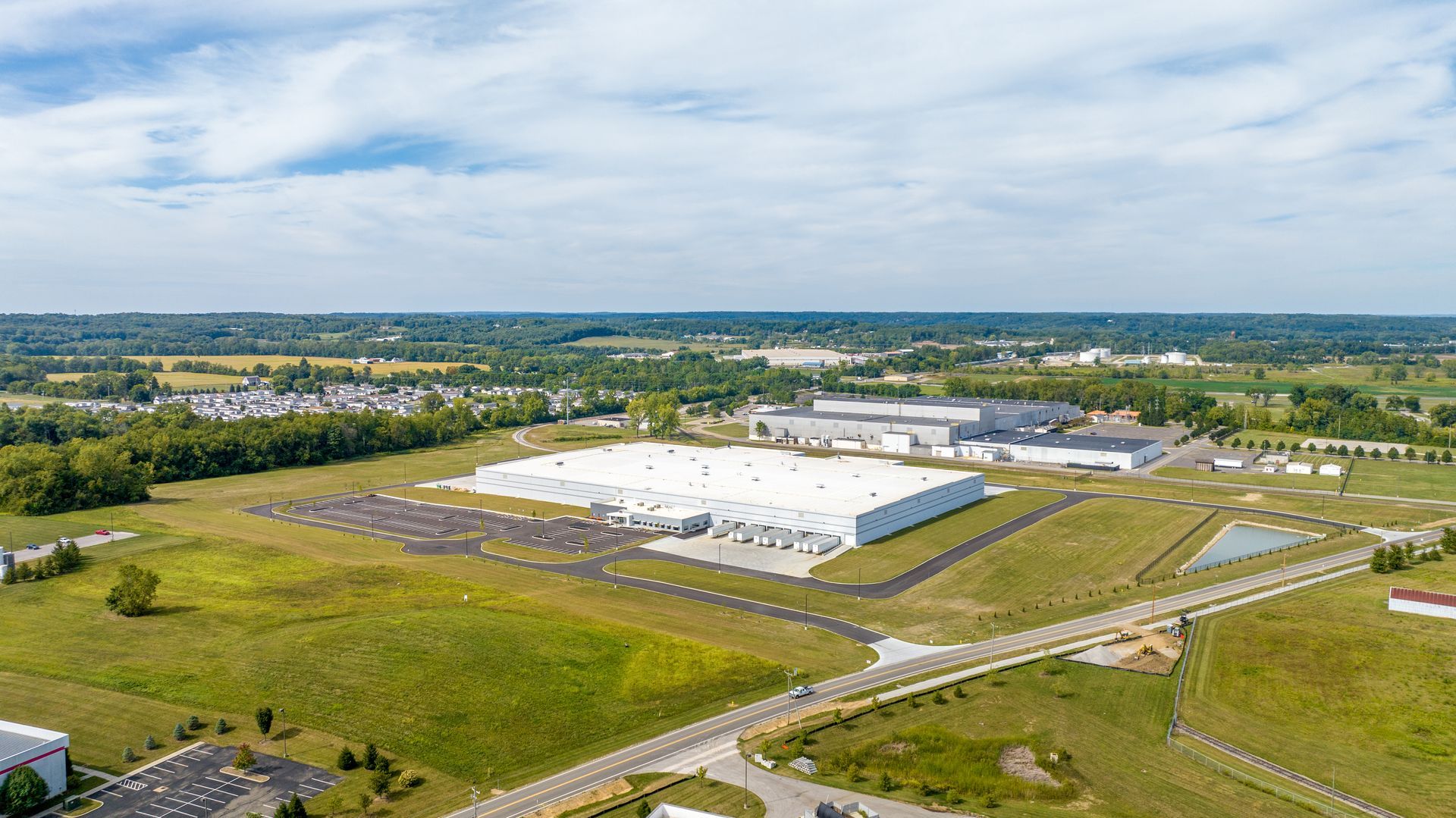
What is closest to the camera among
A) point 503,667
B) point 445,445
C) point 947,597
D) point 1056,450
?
point 503,667

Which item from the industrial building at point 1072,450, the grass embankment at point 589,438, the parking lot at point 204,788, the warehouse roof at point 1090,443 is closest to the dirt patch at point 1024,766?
the parking lot at point 204,788

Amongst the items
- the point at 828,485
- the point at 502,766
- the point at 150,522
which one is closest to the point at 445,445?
the point at 150,522

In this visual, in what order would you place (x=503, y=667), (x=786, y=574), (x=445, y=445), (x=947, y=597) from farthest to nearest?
(x=445, y=445)
(x=786, y=574)
(x=947, y=597)
(x=503, y=667)

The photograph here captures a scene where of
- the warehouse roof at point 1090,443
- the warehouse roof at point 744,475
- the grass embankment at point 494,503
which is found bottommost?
the grass embankment at point 494,503

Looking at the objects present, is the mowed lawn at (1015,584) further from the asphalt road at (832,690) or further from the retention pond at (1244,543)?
the retention pond at (1244,543)

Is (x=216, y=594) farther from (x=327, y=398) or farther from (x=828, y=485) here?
(x=327, y=398)

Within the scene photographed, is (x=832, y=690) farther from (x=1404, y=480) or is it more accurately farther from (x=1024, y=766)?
(x=1404, y=480)

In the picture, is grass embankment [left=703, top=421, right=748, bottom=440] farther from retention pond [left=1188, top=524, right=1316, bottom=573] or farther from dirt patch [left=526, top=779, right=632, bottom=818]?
dirt patch [left=526, top=779, right=632, bottom=818]
